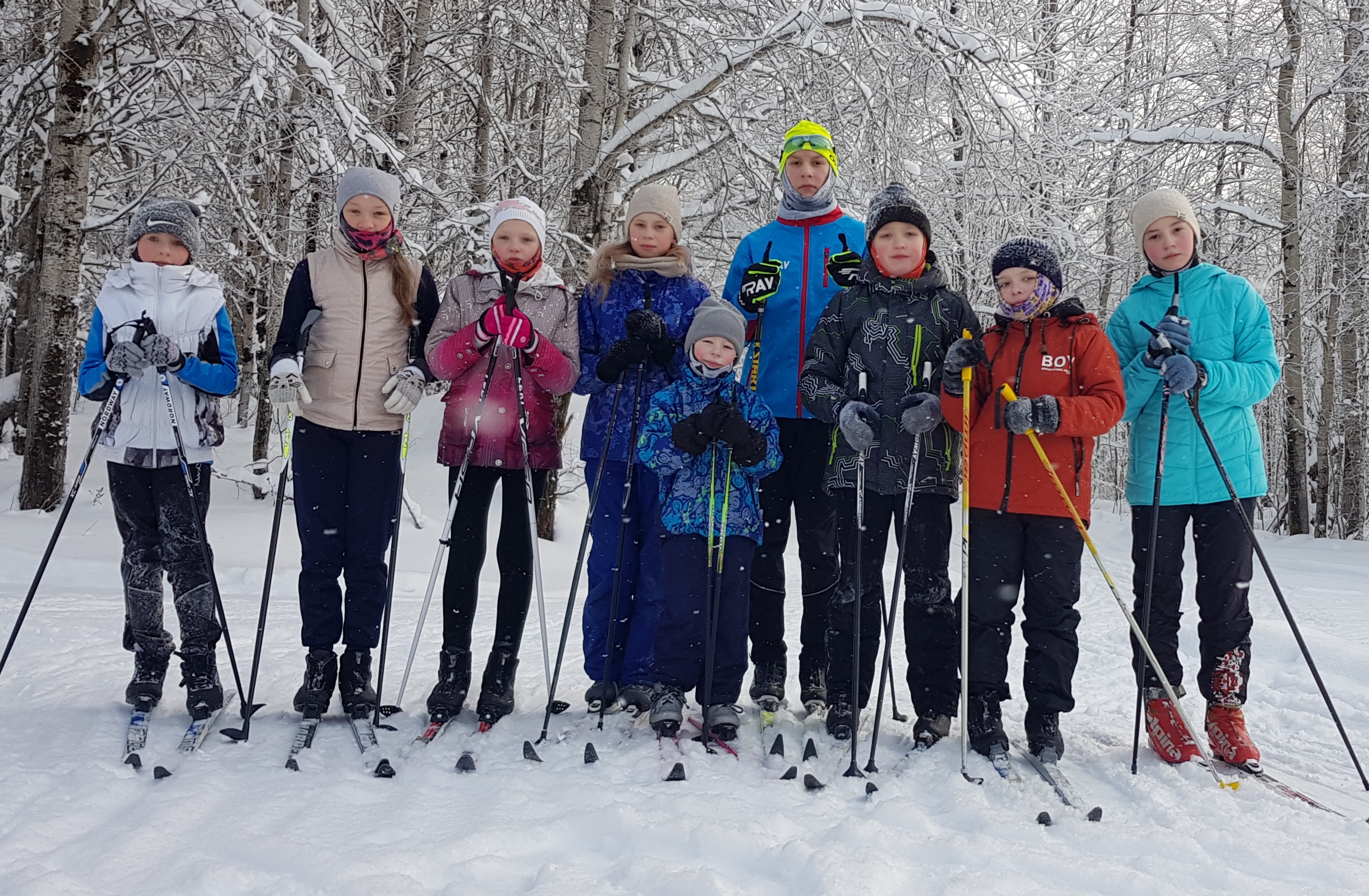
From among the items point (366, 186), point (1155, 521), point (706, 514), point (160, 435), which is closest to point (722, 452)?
point (706, 514)

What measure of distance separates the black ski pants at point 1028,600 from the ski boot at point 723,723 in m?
0.89

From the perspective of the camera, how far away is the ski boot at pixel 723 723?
3.28 meters

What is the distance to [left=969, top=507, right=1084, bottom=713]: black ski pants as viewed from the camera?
3201 millimetres

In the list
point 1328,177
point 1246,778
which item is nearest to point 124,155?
point 1246,778

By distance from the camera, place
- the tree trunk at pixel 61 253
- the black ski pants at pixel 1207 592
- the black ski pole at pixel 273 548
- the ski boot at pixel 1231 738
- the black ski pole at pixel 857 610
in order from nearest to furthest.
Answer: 1. the black ski pole at pixel 857 610
2. the black ski pole at pixel 273 548
3. the ski boot at pixel 1231 738
4. the black ski pants at pixel 1207 592
5. the tree trunk at pixel 61 253

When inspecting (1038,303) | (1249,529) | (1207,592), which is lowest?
(1207,592)

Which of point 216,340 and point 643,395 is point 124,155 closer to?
point 216,340

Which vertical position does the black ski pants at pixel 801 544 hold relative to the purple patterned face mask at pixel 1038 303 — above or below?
below

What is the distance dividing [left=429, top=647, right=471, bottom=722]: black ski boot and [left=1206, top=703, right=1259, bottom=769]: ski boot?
287 cm

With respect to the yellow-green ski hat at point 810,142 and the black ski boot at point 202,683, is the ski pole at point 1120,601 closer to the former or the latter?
the yellow-green ski hat at point 810,142

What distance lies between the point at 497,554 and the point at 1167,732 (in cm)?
267

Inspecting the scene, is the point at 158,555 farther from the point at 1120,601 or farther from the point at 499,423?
the point at 1120,601

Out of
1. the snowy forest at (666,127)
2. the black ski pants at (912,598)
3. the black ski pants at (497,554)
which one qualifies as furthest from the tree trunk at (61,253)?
the black ski pants at (912,598)

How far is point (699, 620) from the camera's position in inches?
136
